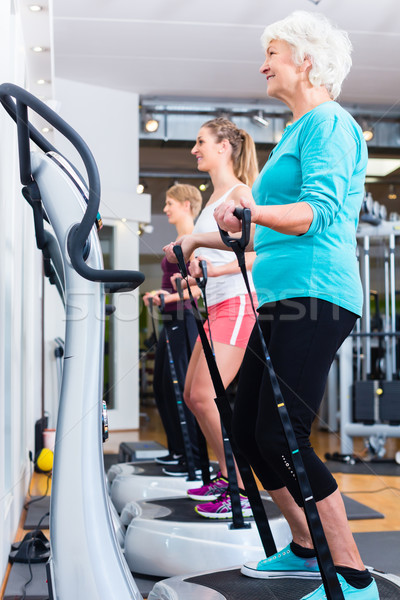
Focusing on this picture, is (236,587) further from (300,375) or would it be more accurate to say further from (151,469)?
(151,469)

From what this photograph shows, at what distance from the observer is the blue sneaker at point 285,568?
177 centimetres

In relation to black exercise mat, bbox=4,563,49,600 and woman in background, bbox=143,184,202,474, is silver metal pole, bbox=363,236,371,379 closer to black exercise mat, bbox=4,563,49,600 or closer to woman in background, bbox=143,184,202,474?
woman in background, bbox=143,184,202,474

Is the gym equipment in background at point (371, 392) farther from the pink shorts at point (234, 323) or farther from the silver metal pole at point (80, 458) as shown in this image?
the silver metal pole at point (80, 458)

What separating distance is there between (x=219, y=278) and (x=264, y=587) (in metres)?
1.30

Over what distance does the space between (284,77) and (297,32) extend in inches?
4.6

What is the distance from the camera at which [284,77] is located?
1.77 metres

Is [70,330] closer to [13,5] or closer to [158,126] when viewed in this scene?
[13,5]

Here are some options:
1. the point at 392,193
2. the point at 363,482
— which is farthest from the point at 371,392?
the point at 392,193

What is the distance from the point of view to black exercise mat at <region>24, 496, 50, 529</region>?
2941 millimetres

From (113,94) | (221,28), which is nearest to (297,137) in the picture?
(221,28)

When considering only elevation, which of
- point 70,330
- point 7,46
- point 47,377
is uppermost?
point 7,46

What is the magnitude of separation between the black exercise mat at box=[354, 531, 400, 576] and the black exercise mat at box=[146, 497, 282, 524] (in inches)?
15.0

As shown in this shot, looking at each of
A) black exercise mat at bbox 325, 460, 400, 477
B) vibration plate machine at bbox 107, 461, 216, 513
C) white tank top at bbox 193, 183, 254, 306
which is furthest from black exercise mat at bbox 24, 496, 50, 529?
black exercise mat at bbox 325, 460, 400, 477

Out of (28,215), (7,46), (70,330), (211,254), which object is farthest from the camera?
(28,215)
